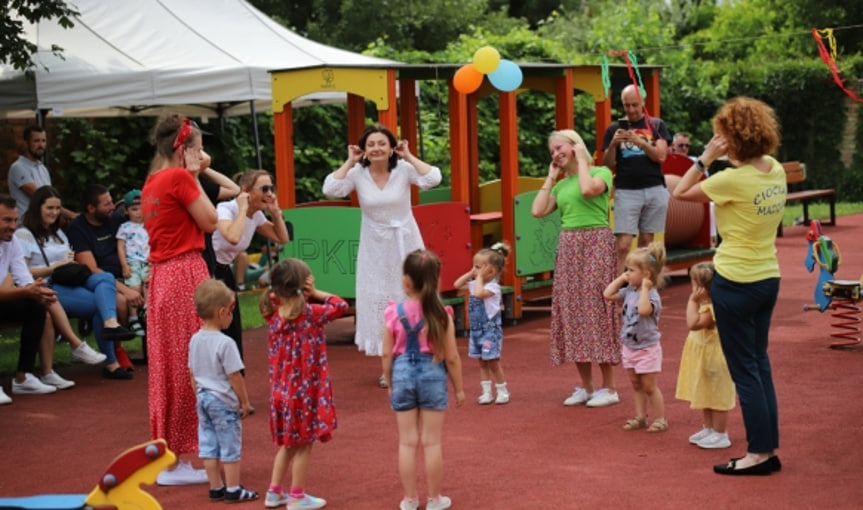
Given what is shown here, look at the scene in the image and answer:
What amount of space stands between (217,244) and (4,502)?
366 cm

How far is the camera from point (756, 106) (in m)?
6.16

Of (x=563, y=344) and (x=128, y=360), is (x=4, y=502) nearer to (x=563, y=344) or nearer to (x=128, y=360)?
(x=563, y=344)

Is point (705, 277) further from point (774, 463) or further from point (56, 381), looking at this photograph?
point (56, 381)

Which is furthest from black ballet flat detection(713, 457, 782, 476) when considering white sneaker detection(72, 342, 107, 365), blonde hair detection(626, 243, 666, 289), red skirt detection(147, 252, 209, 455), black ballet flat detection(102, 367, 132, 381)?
white sneaker detection(72, 342, 107, 365)

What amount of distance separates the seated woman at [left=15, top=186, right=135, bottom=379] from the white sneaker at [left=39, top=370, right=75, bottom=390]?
36 centimetres

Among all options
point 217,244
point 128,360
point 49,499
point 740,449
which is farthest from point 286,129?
point 49,499

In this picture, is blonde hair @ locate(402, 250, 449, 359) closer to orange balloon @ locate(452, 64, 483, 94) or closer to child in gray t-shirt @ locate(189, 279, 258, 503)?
child in gray t-shirt @ locate(189, 279, 258, 503)

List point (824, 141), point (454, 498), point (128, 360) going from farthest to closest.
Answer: point (824, 141)
point (128, 360)
point (454, 498)

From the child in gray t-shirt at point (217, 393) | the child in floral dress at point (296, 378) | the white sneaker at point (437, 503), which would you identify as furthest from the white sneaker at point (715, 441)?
the child in gray t-shirt at point (217, 393)

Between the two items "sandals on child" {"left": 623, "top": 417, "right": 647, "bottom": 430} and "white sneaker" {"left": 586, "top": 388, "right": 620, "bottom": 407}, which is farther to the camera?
"white sneaker" {"left": 586, "top": 388, "right": 620, "bottom": 407}

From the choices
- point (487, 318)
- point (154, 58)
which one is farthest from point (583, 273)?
point (154, 58)

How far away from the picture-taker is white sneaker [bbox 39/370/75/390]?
9.41 meters

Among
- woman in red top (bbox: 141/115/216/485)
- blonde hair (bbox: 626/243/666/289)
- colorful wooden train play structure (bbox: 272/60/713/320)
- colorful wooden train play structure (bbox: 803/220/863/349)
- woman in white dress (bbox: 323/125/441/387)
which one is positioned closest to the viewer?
woman in red top (bbox: 141/115/216/485)

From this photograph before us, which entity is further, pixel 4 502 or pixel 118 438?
pixel 118 438
